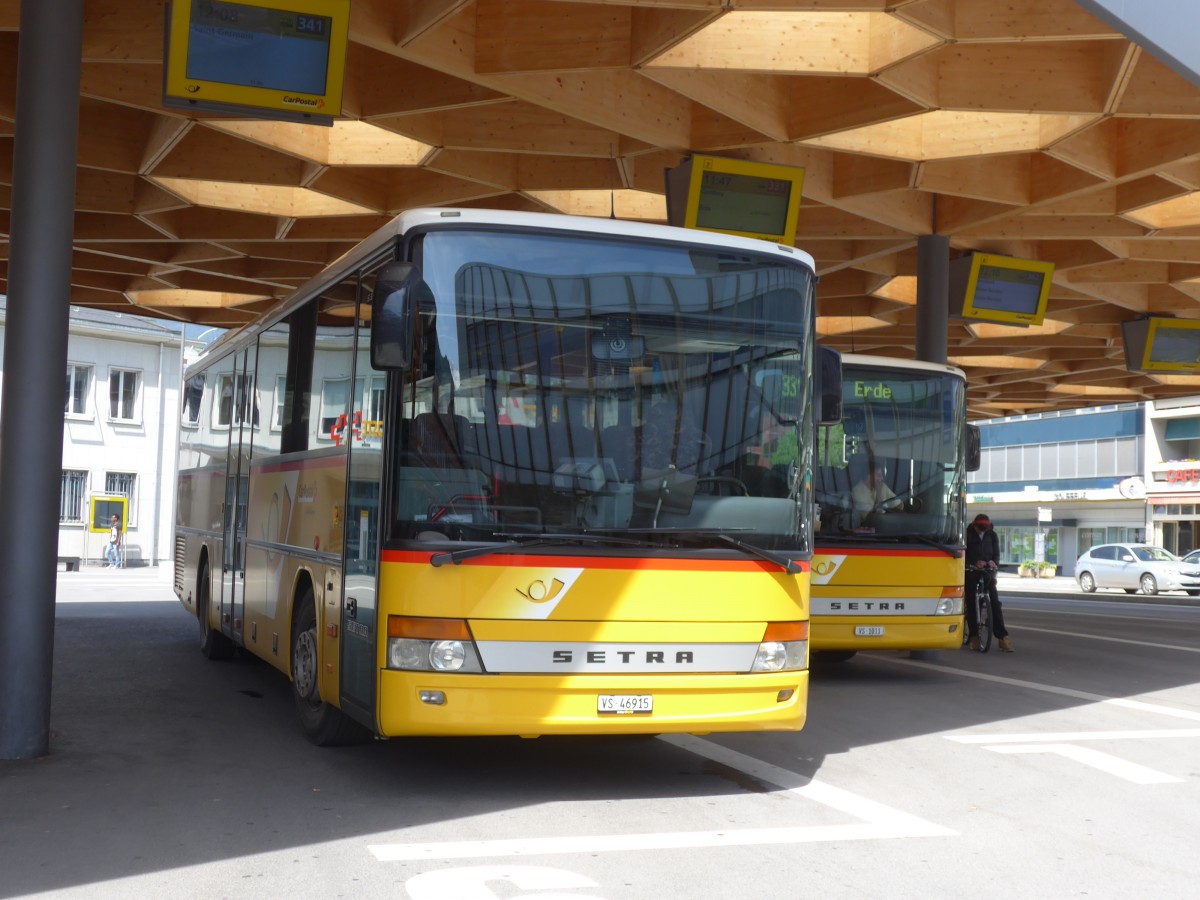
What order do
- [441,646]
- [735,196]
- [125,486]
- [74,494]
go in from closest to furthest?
[441,646] < [735,196] < [74,494] < [125,486]

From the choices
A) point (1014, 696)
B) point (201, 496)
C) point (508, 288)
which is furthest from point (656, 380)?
point (201, 496)

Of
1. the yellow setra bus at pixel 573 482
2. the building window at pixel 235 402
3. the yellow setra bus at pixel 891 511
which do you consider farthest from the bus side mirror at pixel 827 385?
the building window at pixel 235 402

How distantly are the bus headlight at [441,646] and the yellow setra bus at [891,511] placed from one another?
6895mm

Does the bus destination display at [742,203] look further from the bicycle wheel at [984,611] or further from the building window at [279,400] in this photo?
the building window at [279,400]

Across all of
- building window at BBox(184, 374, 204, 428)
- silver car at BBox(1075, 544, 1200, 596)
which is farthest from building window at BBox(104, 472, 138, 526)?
building window at BBox(184, 374, 204, 428)

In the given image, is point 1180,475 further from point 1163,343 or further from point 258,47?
point 258,47

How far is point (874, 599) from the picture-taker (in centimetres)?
1407

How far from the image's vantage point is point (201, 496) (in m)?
15.1

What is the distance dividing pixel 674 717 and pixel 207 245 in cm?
1755

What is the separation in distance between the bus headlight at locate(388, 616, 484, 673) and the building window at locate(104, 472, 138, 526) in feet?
151

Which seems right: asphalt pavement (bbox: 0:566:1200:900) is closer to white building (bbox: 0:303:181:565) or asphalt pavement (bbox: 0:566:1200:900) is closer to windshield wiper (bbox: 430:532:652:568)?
windshield wiper (bbox: 430:532:652:568)

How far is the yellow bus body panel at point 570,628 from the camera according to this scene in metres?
→ 7.50

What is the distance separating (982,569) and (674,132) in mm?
6911

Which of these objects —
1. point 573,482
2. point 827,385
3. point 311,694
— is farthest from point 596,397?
point 311,694
